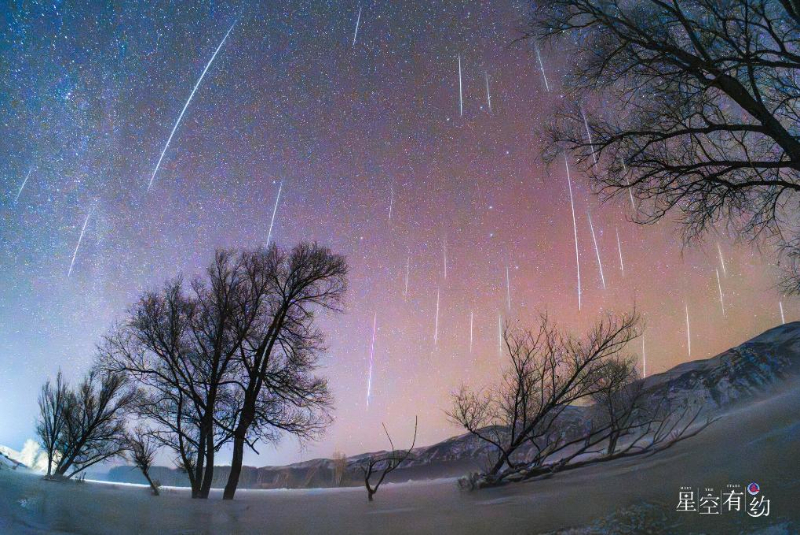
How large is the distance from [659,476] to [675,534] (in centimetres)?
259

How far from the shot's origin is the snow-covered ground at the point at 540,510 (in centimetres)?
375

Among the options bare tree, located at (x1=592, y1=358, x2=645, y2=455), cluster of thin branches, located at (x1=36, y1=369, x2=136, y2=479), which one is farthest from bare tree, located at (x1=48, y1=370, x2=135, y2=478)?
bare tree, located at (x1=592, y1=358, x2=645, y2=455)

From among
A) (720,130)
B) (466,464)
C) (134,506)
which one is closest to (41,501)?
(134,506)

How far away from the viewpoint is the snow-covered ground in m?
3.75

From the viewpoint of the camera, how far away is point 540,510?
15.4ft

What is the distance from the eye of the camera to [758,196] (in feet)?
21.5

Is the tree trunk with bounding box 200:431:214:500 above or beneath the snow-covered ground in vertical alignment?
beneath

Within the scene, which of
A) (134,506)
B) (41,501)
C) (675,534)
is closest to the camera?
(675,534)

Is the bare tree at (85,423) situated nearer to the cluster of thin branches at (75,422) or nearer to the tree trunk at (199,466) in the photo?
the cluster of thin branches at (75,422)

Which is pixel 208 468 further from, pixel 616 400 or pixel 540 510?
pixel 616 400

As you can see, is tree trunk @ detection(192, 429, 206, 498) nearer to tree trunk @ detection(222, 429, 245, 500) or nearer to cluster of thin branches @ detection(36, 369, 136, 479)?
tree trunk @ detection(222, 429, 245, 500)

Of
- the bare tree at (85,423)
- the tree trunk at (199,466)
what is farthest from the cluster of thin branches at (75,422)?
the tree trunk at (199,466)

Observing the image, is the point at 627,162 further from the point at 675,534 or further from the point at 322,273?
the point at 322,273

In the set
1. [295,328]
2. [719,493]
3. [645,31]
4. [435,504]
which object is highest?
[645,31]
